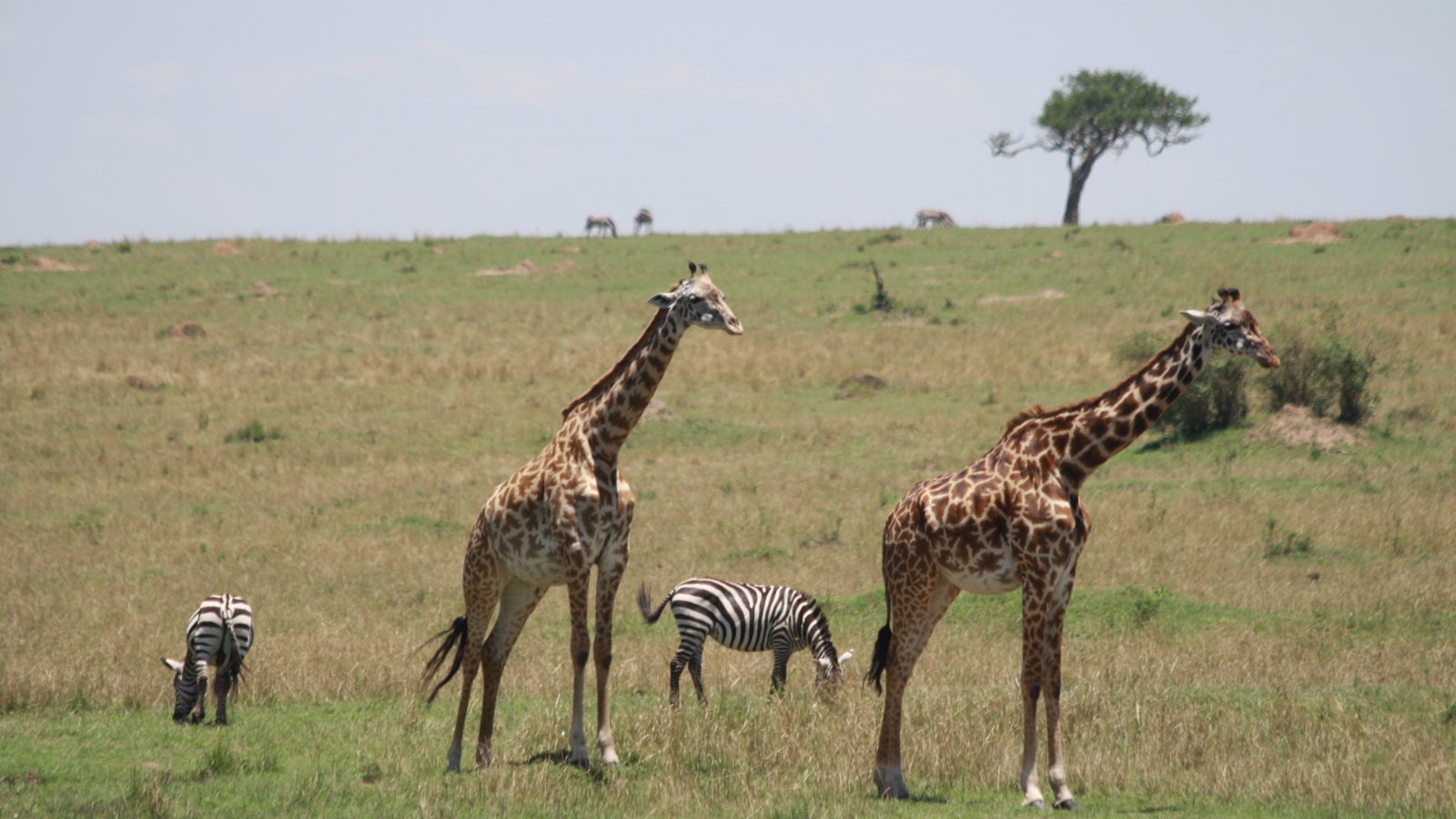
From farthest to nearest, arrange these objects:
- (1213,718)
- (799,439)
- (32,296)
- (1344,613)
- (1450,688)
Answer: (32,296) → (799,439) → (1344,613) → (1450,688) → (1213,718)

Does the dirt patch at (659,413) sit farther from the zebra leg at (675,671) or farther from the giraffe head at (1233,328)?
the giraffe head at (1233,328)

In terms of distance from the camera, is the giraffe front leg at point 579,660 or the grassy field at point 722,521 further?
the grassy field at point 722,521

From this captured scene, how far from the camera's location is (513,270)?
4925 centimetres

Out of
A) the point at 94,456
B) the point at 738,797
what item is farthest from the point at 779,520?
the point at 94,456

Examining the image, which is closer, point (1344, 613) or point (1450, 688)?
point (1450, 688)

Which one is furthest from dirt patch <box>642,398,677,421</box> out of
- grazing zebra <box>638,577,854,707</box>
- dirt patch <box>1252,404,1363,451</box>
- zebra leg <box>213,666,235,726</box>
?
zebra leg <box>213,666,235,726</box>

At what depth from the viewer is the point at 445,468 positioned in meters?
26.0

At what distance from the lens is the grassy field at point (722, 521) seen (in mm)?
9711

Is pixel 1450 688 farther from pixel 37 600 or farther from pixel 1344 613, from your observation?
pixel 37 600

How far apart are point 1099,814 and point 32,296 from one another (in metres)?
43.4

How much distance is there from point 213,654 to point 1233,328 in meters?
8.96

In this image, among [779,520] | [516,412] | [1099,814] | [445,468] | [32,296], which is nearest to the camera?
[1099,814]

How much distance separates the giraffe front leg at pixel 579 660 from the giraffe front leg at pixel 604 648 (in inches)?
4.1

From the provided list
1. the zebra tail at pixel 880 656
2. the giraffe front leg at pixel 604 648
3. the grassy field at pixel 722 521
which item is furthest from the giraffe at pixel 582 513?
the zebra tail at pixel 880 656
